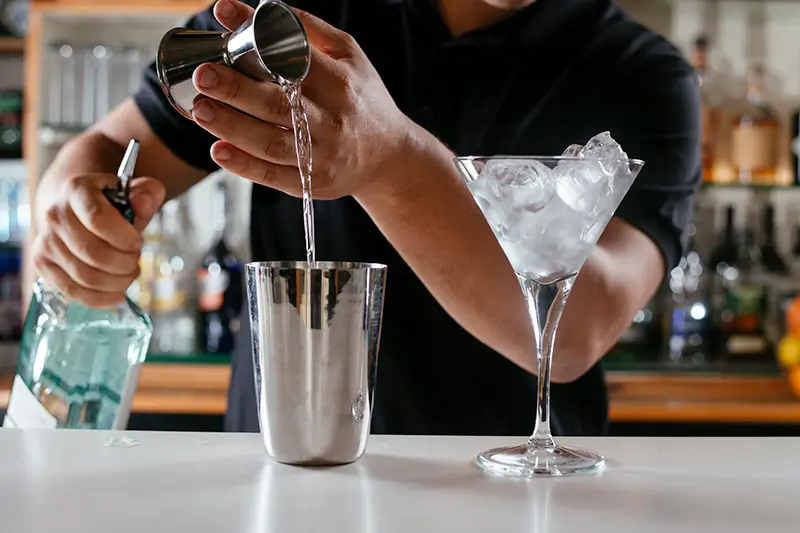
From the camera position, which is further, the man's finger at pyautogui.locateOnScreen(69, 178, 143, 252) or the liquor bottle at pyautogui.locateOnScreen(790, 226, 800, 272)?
the liquor bottle at pyautogui.locateOnScreen(790, 226, 800, 272)

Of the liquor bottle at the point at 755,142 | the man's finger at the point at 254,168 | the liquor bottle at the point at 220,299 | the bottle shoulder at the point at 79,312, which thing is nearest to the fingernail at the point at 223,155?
the man's finger at the point at 254,168

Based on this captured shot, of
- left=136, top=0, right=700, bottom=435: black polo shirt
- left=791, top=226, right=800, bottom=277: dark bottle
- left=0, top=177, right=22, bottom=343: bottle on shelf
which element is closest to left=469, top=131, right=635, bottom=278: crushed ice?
left=136, top=0, right=700, bottom=435: black polo shirt

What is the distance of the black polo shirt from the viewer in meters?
1.36

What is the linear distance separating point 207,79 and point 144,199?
1.36ft

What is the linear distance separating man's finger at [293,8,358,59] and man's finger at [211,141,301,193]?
106mm

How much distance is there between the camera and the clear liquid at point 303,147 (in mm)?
782

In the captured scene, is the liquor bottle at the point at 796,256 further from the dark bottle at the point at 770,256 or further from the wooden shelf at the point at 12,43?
the wooden shelf at the point at 12,43

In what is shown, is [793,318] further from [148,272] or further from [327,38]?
[327,38]

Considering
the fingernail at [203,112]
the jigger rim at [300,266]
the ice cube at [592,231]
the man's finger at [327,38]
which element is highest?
the man's finger at [327,38]

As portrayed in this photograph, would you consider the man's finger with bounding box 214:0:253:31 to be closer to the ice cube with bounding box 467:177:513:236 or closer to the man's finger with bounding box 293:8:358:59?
the man's finger with bounding box 293:8:358:59

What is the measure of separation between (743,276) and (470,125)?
5.39 ft

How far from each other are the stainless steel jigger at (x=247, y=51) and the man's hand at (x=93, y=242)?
1.09ft

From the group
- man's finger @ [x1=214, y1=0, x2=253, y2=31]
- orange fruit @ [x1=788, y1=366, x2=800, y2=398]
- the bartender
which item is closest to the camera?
man's finger @ [x1=214, y1=0, x2=253, y2=31]

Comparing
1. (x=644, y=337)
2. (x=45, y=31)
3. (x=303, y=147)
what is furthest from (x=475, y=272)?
(x=45, y=31)
